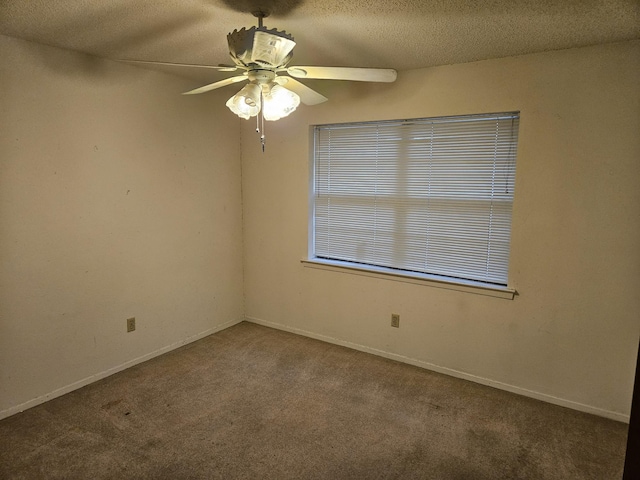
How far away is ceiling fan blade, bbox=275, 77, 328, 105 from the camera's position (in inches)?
78.7

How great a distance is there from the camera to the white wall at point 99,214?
239cm

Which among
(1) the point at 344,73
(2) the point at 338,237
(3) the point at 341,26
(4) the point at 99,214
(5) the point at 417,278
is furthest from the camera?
(2) the point at 338,237

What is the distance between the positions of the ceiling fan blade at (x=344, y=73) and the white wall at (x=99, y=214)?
1.59 metres

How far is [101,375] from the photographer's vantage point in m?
2.88

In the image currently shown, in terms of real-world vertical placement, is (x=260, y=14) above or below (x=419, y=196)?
above

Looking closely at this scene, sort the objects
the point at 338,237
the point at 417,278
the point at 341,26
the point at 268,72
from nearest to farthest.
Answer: the point at 268,72
the point at 341,26
the point at 417,278
the point at 338,237

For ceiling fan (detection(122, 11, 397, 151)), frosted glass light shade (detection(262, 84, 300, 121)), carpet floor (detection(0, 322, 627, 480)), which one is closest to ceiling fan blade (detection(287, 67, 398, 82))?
ceiling fan (detection(122, 11, 397, 151))

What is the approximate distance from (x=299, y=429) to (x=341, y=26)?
7.36 feet

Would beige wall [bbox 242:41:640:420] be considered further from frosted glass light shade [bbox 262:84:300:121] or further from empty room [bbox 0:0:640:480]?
frosted glass light shade [bbox 262:84:300:121]

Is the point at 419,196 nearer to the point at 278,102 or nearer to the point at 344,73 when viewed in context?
the point at 344,73

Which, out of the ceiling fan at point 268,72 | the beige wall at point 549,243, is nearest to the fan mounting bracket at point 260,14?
the ceiling fan at point 268,72

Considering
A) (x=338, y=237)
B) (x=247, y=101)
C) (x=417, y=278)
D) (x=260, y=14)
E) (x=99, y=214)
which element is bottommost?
(x=417, y=278)

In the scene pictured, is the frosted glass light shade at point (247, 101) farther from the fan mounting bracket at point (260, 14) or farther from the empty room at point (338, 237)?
the fan mounting bracket at point (260, 14)

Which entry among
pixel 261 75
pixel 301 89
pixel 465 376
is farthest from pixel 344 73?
pixel 465 376
